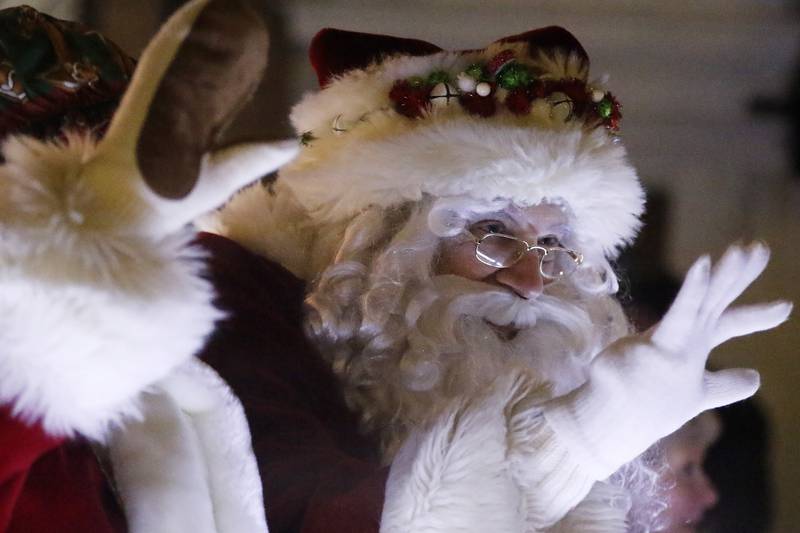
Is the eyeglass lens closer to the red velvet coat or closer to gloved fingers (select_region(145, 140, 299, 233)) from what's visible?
the red velvet coat

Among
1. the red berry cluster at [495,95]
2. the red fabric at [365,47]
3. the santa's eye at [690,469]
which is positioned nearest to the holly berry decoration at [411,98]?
the red berry cluster at [495,95]

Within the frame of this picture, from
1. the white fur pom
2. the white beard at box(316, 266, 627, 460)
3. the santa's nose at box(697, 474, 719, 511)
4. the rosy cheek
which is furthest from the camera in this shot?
the santa's nose at box(697, 474, 719, 511)

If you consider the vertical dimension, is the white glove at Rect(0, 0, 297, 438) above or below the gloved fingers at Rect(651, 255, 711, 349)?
above

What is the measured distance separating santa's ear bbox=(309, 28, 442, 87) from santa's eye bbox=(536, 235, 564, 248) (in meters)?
0.33

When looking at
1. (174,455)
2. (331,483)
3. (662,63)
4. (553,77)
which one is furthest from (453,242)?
(662,63)

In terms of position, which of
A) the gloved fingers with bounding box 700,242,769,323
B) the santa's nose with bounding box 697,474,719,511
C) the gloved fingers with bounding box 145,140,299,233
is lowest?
the santa's nose with bounding box 697,474,719,511

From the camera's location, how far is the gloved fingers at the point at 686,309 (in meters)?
0.69

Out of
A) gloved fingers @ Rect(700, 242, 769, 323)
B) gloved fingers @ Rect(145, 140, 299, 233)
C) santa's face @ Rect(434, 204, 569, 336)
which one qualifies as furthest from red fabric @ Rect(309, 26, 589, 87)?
gloved fingers @ Rect(145, 140, 299, 233)

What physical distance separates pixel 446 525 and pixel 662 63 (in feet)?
4.04

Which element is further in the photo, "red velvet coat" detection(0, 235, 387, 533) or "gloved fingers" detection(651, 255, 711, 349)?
"red velvet coat" detection(0, 235, 387, 533)

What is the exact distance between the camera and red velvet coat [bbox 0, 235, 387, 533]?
2.64 feet

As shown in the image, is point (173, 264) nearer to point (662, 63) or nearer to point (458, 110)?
point (458, 110)

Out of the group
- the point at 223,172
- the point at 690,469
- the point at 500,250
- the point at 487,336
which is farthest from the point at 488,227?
→ the point at 690,469

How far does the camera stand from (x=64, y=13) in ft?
4.57
